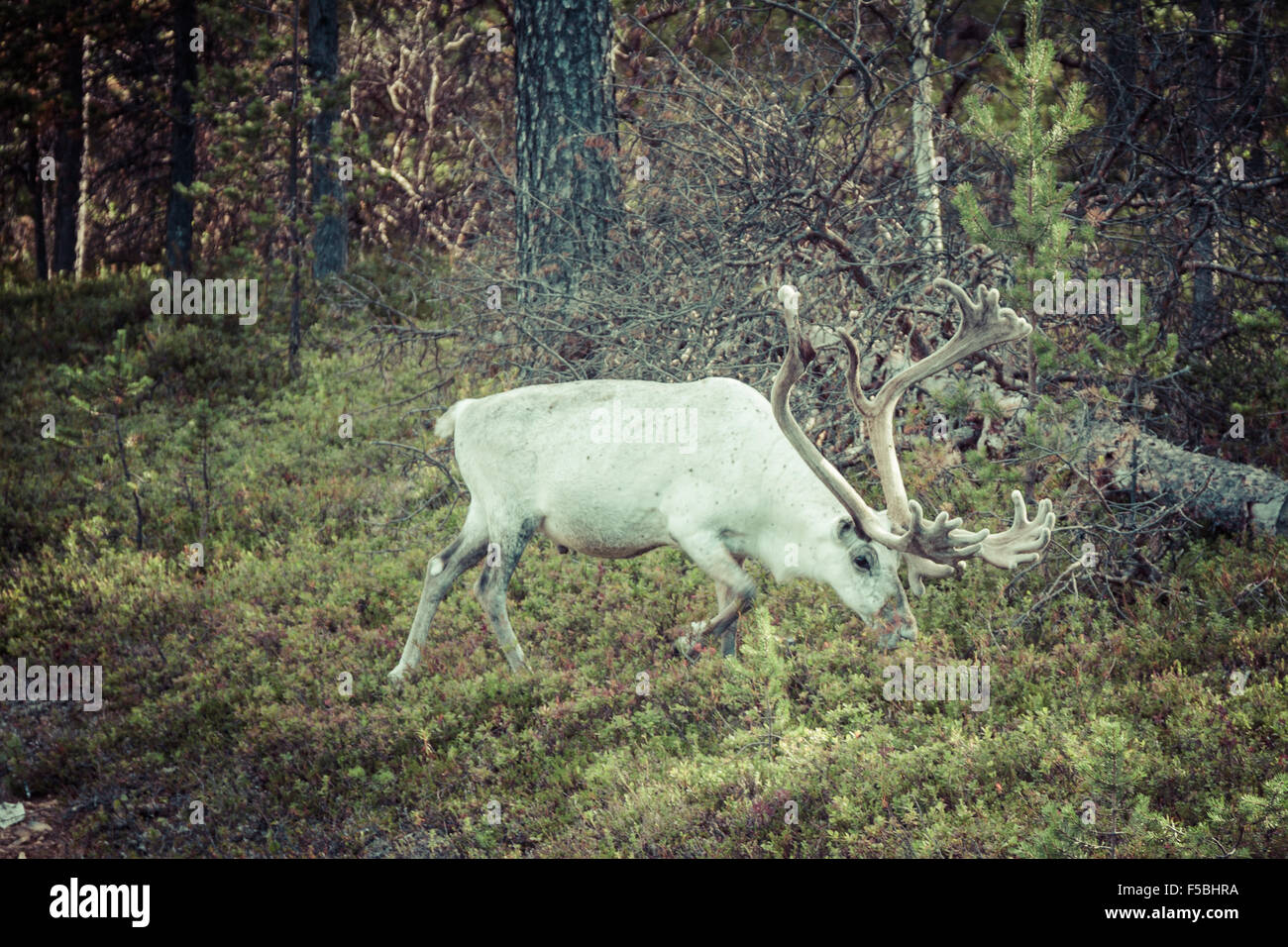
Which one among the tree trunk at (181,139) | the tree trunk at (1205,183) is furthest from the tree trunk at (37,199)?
the tree trunk at (1205,183)

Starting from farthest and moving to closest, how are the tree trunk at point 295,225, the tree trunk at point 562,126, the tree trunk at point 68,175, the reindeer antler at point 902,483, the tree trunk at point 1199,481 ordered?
1. the tree trunk at point 68,175
2. the tree trunk at point 295,225
3. the tree trunk at point 562,126
4. the tree trunk at point 1199,481
5. the reindeer antler at point 902,483

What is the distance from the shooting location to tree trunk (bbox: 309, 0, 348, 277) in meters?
14.2

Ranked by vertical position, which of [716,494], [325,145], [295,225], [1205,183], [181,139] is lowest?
[716,494]

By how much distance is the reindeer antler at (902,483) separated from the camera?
5.95 metres

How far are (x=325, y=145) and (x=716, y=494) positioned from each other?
1146cm

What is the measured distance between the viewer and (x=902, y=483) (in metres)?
6.18

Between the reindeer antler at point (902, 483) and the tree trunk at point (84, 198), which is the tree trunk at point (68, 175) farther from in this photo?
the reindeer antler at point (902, 483)

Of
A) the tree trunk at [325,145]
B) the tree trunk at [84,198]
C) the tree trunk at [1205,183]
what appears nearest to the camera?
the tree trunk at [1205,183]

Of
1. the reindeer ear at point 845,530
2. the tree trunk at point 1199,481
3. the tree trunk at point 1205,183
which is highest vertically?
the tree trunk at point 1205,183

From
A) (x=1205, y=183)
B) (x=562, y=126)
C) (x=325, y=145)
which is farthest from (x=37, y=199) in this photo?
(x=1205, y=183)

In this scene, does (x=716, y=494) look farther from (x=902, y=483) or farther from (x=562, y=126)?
(x=562, y=126)

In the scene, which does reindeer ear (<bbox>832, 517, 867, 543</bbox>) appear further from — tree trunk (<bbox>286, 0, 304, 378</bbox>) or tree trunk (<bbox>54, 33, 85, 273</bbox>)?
tree trunk (<bbox>54, 33, 85, 273</bbox>)
